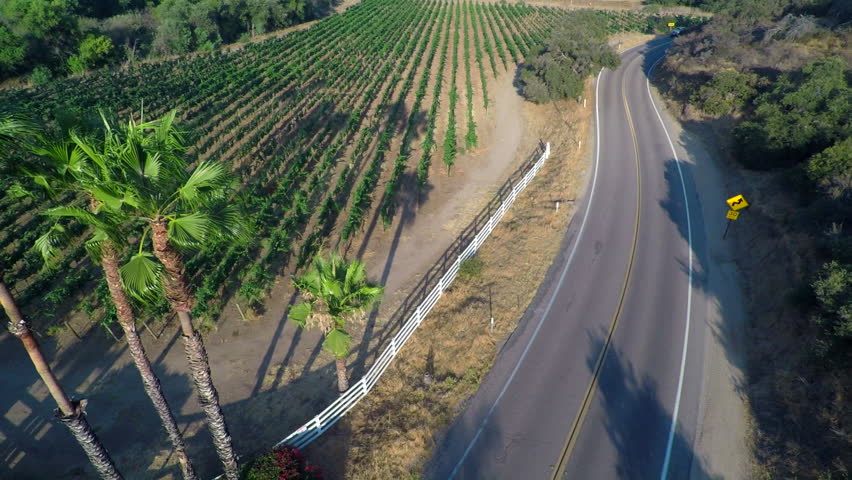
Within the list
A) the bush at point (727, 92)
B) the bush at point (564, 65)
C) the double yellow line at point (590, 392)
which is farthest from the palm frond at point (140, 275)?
the bush at point (564, 65)

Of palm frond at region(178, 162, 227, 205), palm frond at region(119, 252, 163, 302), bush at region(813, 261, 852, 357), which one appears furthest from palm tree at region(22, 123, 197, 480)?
bush at region(813, 261, 852, 357)

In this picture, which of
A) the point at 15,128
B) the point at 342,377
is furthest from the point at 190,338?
the point at 342,377

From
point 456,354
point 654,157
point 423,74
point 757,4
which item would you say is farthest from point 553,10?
point 456,354

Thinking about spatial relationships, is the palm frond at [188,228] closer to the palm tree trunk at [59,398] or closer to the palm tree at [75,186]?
the palm tree at [75,186]

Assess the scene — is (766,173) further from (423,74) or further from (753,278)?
(423,74)

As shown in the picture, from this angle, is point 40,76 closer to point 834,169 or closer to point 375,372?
point 375,372

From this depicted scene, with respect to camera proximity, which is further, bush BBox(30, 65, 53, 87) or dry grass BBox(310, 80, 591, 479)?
bush BBox(30, 65, 53, 87)

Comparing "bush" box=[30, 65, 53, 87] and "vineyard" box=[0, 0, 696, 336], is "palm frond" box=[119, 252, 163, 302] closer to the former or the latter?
"vineyard" box=[0, 0, 696, 336]
